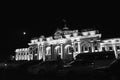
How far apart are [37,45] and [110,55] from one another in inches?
2270

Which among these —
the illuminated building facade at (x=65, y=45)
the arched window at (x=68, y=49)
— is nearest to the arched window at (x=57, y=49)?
the illuminated building facade at (x=65, y=45)

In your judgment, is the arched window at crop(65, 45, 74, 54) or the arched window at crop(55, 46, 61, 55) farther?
the arched window at crop(55, 46, 61, 55)

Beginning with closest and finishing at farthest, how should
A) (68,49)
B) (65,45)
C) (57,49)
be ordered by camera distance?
(68,49)
(65,45)
(57,49)

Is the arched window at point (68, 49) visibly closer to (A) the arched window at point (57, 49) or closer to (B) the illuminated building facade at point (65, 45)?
(B) the illuminated building facade at point (65, 45)

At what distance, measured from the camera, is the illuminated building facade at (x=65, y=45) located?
5903 cm

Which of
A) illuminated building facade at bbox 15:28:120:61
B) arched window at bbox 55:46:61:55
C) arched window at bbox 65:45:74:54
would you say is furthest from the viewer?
arched window at bbox 55:46:61:55

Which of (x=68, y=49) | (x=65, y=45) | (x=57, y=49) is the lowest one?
(x=68, y=49)

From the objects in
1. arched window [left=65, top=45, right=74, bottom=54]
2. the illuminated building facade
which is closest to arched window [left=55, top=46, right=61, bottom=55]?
the illuminated building facade

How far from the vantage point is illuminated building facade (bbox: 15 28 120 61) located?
Result: 59031mm

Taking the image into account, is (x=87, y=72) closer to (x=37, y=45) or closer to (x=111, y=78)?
(x=111, y=78)

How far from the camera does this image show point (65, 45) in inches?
2662

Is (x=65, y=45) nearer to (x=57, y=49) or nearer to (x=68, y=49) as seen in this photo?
(x=68, y=49)

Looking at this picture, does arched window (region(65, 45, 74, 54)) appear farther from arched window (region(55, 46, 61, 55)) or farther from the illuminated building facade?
arched window (region(55, 46, 61, 55))

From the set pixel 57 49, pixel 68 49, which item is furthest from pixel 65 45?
pixel 57 49
